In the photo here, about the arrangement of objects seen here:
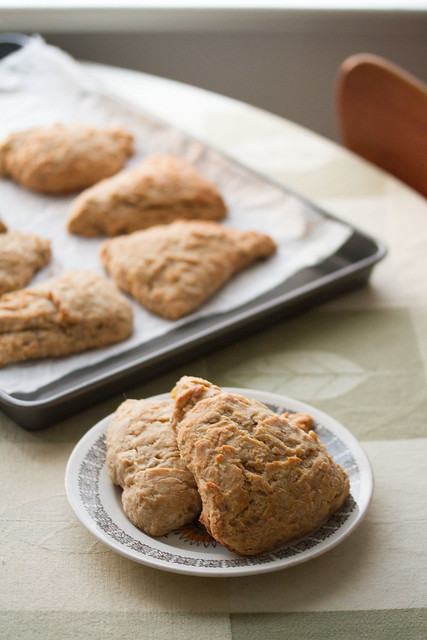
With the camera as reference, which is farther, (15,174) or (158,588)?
(15,174)

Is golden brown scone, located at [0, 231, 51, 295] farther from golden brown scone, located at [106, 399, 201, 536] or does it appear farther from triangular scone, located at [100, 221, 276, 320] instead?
golden brown scone, located at [106, 399, 201, 536]

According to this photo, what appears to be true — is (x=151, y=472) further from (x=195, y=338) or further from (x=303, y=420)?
(x=195, y=338)

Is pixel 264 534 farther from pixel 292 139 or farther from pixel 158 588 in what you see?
pixel 292 139

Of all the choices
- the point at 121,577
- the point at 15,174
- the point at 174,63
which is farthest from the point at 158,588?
the point at 174,63

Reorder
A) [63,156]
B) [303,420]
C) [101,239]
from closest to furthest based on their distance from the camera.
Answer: [303,420] < [101,239] < [63,156]

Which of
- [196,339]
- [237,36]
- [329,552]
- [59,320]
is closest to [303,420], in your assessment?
[329,552]

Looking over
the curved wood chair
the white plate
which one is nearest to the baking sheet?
the white plate

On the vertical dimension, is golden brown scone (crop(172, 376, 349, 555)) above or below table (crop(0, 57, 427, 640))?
above
